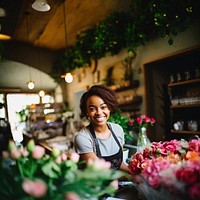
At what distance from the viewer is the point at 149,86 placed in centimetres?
326

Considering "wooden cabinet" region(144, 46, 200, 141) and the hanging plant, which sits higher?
the hanging plant

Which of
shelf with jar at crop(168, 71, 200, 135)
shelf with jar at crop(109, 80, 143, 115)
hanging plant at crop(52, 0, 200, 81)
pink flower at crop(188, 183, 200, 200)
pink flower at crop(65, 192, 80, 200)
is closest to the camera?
pink flower at crop(65, 192, 80, 200)

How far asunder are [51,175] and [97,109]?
2.65 feet

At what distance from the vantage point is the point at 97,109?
1.43m

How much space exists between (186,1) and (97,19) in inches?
72.4

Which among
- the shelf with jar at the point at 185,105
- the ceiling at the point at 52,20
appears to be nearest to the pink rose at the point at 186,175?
the ceiling at the point at 52,20

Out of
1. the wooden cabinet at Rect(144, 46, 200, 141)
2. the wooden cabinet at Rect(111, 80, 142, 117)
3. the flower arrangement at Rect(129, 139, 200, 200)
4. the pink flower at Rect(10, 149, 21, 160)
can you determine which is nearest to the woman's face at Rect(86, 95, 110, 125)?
the flower arrangement at Rect(129, 139, 200, 200)

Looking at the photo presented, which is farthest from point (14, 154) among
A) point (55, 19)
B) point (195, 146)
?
point (55, 19)

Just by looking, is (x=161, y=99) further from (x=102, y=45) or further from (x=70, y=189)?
(x=70, y=189)

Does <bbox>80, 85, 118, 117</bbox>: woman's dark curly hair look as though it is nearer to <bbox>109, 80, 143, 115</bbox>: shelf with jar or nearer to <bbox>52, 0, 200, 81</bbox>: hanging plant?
<bbox>52, 0, 200, 81</bbox>: hanging plant

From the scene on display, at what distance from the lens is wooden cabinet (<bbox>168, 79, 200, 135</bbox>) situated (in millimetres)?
2680

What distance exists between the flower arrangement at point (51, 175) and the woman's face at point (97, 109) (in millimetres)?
706

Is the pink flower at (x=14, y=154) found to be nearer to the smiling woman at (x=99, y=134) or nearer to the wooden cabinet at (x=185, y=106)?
the smiling woman at (x=99, y=134)

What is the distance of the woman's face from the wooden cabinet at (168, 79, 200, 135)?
167 centimetres
